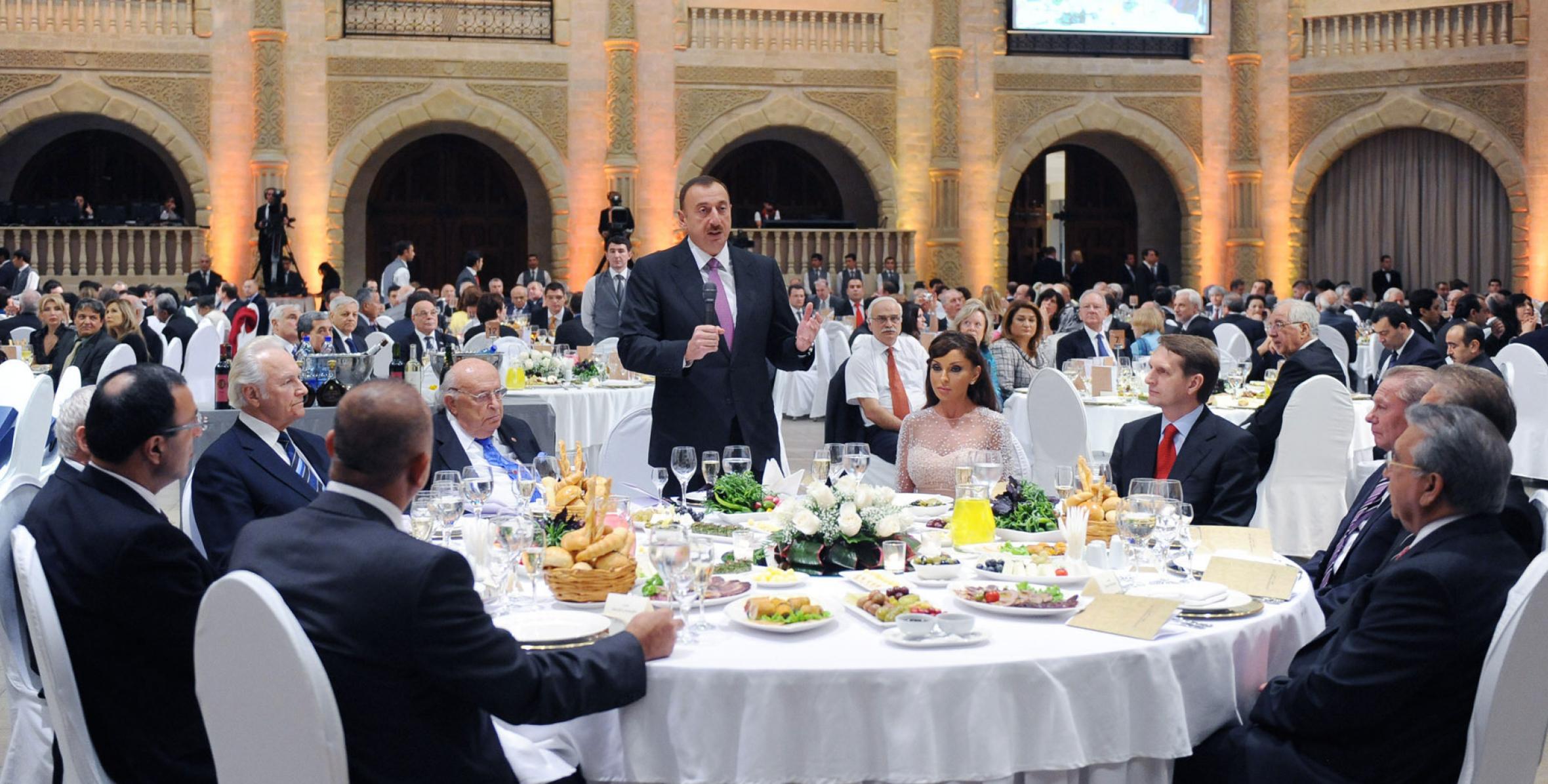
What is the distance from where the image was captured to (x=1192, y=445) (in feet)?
12.7

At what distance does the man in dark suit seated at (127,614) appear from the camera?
2463 mm

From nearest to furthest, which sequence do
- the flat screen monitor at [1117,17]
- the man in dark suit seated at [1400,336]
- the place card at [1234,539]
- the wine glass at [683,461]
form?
the place card at [1234,539]
the wine glass at [683,461]
the man in dark suit seated at [1400,336]
the flat screen monitor at [1117,17]

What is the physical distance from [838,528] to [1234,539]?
908mm

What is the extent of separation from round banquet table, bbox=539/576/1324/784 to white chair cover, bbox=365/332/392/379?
576 centimetres

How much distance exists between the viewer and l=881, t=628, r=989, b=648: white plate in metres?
2.47

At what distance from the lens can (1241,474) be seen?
382cm

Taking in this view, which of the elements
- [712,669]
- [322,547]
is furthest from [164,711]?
[712,669]

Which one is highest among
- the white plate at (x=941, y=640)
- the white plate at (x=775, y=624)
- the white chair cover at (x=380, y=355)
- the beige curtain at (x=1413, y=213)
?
the beige curtain at (x=1413, y=213)

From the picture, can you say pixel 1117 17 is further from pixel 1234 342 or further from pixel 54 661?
pixel 54 661

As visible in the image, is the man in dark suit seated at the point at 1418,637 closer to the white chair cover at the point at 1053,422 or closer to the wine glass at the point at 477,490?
the wine glass at the point at 477,490

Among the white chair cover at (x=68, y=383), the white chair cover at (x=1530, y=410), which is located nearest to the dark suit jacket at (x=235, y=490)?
the white chair cover at (x=68, y=383)

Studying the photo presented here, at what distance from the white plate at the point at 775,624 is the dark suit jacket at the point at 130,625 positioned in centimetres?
92

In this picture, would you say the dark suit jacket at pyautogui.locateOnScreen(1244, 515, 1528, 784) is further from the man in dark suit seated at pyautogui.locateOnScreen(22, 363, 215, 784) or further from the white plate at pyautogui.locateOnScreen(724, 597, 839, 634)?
the man in dark suit seated at pyautogui.locateOnScreen(22, 363, 215, 784)

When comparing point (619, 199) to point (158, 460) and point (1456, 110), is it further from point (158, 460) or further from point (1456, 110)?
point (158, 460)
